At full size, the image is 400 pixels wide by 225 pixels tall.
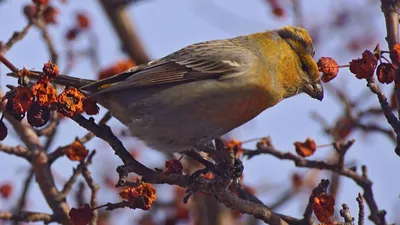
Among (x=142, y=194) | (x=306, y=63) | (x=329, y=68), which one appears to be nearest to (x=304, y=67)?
(x=306, y=63)

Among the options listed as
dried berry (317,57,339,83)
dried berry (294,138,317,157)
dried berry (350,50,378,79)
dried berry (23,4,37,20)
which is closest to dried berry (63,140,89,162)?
dried berry (23,4,37,20)

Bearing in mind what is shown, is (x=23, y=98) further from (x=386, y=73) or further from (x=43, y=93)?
(x=386, y=73)

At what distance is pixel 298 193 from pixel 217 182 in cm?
296

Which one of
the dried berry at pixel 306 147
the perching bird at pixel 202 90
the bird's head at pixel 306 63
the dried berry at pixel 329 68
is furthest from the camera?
the bird's head at pixel 306 63

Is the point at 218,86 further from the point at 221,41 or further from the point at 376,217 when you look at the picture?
the point at 376,217

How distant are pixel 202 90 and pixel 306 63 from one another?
0.93 metres

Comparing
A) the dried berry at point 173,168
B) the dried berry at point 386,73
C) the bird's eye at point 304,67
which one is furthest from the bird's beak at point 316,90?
the dried berry at point 173,168

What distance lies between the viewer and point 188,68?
15.5 ft

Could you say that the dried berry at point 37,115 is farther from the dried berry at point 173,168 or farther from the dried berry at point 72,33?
the dried berry at point 72,33

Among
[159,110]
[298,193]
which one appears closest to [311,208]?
[159,110]

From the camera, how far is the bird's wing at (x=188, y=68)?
440cm

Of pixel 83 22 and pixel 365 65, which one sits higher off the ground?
pixel 83 22

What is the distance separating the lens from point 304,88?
4.88 m

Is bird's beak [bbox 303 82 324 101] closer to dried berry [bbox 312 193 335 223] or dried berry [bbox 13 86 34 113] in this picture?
dried berry [bbox 312 193 335 223]
